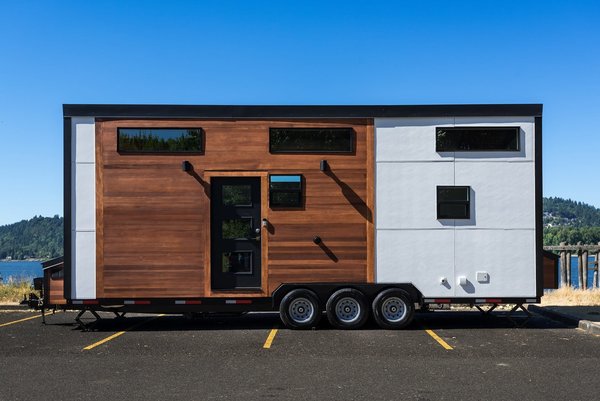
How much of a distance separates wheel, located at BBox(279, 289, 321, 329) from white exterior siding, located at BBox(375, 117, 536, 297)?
131cm

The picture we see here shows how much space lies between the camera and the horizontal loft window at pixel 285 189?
1189 cm

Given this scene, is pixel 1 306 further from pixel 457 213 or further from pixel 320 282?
pixel 457 213

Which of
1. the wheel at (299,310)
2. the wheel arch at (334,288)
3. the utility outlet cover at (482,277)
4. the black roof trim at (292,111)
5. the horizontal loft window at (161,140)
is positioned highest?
the black roof trim at (292,111)

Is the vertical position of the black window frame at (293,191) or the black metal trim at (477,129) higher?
the black metal trim at (477,129)

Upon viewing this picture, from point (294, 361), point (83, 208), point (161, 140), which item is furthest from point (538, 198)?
point (83, 208)

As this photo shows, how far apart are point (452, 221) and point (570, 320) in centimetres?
305

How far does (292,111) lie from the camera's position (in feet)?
39.0

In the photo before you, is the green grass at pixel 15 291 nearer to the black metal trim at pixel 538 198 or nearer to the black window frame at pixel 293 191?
the black window frame at pixel 293 191

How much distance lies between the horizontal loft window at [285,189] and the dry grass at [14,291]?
7792 millimetres

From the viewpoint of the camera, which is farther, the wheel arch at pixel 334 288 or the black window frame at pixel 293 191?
the black window frame at pixel 293 191

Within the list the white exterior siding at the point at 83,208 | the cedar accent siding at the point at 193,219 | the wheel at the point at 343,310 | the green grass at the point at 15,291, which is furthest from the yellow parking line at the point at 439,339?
the green grass at the point at 15,291

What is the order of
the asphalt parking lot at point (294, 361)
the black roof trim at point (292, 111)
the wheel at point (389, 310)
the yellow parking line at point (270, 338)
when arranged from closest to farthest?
the asphalt parking lot at point (294, 361) < the yellow parking line at point (270, 338) < the wheel at point (389, 310) < the black roof trim at point (292, 111)

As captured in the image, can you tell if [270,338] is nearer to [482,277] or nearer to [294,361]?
[294,361]

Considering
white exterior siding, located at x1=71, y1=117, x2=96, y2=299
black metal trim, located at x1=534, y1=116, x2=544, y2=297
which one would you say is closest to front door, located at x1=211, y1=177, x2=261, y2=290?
white exterior siding, located at x1=71, y1=117, x2=96, y2=299
